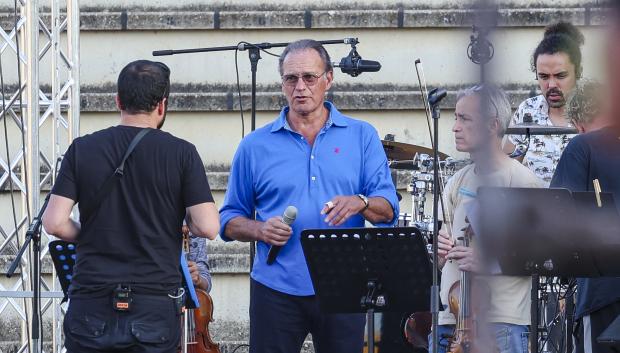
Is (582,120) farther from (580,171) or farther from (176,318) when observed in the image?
(176,318)

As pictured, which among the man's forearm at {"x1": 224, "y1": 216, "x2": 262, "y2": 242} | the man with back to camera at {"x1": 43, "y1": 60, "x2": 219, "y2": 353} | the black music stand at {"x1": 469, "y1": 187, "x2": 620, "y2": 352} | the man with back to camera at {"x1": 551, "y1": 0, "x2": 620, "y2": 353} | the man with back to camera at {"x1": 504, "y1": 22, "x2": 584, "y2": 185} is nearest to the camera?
the black music stand at {"x1": 469, "y1": 187, "x2": 620, "y2": 352}

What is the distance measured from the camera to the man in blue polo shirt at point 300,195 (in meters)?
5.20

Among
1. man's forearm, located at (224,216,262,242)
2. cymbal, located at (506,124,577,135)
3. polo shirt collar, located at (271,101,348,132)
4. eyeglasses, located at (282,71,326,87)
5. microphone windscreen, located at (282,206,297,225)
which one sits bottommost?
man's forearm, located at (224,216,262,242)

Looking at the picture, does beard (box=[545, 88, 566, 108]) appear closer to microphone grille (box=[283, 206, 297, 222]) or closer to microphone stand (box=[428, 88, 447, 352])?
microphone stand (box=[428, 88, 447, 352])

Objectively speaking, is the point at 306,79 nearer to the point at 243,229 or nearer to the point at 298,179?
the point at 298,179

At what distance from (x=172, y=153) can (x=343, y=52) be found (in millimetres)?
5253

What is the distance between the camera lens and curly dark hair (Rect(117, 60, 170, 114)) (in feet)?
16.3

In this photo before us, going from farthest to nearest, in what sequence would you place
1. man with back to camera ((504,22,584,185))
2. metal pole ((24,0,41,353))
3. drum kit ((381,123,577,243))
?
metal pole ((24,0,41,353))
man with back to camera ((504,22,584,185))
drum kit ((381,123,577,243))

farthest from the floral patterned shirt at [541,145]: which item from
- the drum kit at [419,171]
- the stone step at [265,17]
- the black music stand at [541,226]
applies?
the stone step at [265,17]

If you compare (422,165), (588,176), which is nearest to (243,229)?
(588,176)

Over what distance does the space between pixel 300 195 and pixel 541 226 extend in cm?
311

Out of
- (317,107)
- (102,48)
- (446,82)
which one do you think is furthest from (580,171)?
(102,48)

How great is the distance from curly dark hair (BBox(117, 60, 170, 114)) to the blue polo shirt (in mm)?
647

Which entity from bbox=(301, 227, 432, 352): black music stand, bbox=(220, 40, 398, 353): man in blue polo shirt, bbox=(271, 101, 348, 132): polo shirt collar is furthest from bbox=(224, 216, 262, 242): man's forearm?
bbox=(271, 101, 348, 132): polo shirt collar
